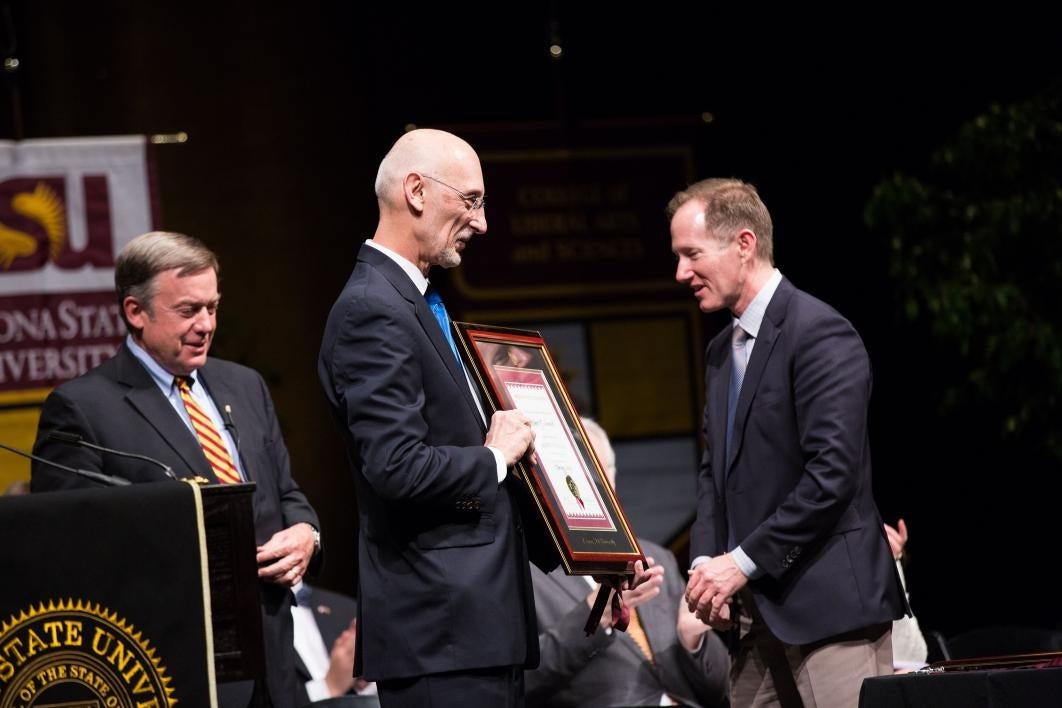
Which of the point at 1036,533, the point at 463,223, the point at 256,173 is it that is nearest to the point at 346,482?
the point at 256,173

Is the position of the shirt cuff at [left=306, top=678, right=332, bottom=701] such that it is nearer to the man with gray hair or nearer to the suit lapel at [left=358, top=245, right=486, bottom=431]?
the man with gray hair

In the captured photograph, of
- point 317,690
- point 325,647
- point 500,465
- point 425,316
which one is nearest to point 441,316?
point 425,316

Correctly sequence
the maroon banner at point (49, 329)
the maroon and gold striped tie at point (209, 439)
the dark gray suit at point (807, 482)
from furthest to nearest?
the maroon banner at point (49, 329), the maroon and gold striped tie at point (209, 439), the dark gray suit at point (807, 482)

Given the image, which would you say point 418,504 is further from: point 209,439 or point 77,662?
point 209,439

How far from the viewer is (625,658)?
3.86 metres

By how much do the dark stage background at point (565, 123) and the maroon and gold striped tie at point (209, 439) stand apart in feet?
8.34

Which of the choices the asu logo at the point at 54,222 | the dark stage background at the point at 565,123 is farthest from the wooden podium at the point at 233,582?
the dark stage background at the point at 565,123

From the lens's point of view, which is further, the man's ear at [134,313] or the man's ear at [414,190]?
the man's ear at [134,313]

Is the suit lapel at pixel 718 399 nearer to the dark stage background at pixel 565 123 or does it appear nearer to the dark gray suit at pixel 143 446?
the dark gray suit at pixel 143 446

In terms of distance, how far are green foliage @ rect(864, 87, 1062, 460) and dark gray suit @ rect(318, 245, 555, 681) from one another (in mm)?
2705

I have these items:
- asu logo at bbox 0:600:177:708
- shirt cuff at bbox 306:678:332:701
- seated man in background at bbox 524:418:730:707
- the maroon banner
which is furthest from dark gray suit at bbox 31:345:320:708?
the maroon banner

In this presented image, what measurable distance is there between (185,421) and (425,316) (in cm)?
78

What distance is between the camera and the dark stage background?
5988 millimetres

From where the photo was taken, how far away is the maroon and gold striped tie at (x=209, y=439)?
3121 mm
